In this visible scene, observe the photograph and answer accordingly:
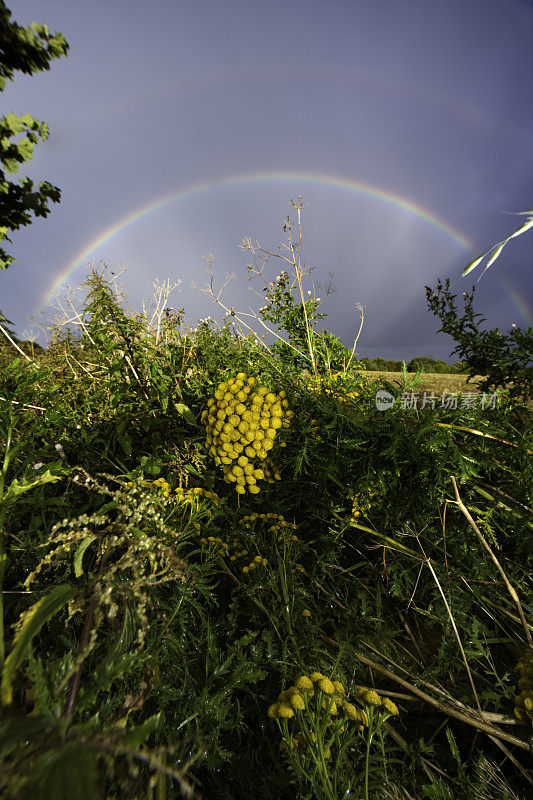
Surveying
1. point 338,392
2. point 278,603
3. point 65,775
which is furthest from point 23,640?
point 338,392

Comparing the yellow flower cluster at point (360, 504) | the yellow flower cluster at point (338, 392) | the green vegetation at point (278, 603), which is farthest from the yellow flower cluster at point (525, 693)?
the yellow flower cluster at point (338, 392)

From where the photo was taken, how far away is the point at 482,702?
1355mm

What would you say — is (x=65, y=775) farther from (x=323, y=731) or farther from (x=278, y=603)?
(x=278, y=603)

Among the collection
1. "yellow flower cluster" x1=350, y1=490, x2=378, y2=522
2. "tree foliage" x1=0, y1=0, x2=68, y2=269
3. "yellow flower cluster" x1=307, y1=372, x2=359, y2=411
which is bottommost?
"yellow flower cluster" x1=350, y1=490, x2=378, y2=522

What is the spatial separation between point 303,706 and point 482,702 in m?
1.02

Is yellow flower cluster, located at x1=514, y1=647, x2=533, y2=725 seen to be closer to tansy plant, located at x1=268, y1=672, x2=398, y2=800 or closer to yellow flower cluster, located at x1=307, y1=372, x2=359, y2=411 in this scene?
tansy plant, located at x1=268, y1=672, x2=398, y2=800

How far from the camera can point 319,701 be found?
85 centimetres

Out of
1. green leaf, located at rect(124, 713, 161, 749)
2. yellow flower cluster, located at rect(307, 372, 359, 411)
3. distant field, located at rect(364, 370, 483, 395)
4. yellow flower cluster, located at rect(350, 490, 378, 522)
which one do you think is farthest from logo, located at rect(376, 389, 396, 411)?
green leaf, located at rect(124, 713, 161, 749)

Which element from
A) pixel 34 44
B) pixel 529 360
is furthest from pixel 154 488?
pixel 34 44

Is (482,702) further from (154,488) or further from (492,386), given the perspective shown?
(154,488)

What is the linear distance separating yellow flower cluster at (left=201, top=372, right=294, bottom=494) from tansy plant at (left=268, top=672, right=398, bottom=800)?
95 cm

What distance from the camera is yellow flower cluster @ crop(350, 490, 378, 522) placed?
1662 millimetres

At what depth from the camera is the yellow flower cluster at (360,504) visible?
1.66 m

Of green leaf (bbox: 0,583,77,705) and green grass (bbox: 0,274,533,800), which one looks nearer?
green leaf (bbox: 0,583,77,705)
